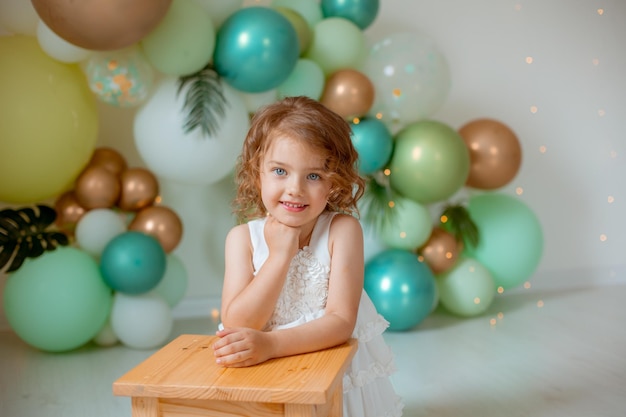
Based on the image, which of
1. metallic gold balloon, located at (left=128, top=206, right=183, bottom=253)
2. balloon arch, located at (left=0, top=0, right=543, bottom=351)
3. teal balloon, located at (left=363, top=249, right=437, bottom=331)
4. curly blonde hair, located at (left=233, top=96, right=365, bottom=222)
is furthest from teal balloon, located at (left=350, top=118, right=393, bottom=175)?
curly blonde hair, located at (left=233, top=96, right=365, bottom=222)

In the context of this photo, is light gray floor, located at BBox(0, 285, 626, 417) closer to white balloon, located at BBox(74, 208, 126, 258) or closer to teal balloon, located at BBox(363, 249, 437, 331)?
teal balloon, located at BBox(363, 249, 437, 331)

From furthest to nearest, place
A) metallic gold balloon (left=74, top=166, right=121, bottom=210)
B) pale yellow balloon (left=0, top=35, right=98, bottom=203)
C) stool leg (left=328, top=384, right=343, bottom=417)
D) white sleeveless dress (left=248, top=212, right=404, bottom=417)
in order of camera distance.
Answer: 1. metallic gold balloon (left=74, top=166, right=121, bottom=210)
2. pale yellow balloon (left=0, top=35, right=98, bottom=203)
3. white sleeveless dress (left=248, top=212, right=404, bottom=417)
4. stool leg (left=328, top=384, right=343, bottom=417)

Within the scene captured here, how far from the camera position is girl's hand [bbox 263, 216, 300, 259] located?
1519mm

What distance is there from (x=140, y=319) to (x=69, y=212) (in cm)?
51

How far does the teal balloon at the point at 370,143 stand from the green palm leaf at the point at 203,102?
553mm

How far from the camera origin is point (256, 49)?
268 centimetres

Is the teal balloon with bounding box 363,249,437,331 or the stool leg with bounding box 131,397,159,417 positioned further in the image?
the teal balloon with bounding box 363,249,437,331

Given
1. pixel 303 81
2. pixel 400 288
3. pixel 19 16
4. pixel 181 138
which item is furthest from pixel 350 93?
pixel 19 16

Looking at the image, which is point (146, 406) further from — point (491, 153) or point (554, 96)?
point (554, 96)

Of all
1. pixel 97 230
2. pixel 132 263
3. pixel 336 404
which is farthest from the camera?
pixel 97 230

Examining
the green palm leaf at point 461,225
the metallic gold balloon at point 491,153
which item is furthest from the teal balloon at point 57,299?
the metallic gold balloon at point 491,153

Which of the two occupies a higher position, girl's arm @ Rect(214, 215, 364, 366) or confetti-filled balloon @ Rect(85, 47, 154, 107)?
confetti-filled balloon @ Rect(85, 47, 154, 107)

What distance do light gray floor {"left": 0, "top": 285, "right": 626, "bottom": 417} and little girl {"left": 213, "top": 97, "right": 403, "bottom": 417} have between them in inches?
27.6

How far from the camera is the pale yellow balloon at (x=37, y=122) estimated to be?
8.57ft
